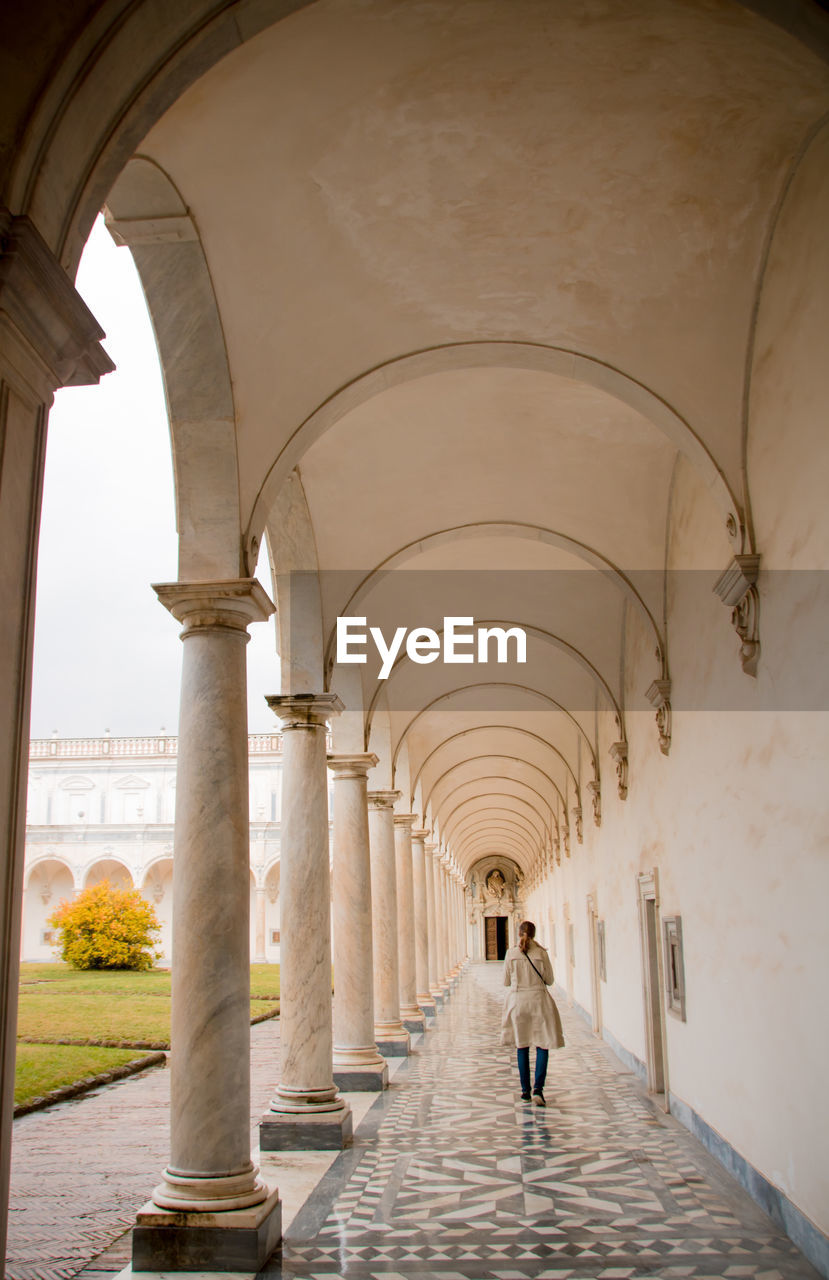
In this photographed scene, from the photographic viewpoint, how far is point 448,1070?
14.6 metres

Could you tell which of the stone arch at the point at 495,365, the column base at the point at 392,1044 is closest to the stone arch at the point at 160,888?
the column base at the point at 392,1044

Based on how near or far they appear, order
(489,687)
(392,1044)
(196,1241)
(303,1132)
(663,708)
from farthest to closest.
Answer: (489,687) → (392,1044) → (663,708) → (303,1132) → (196,1241)

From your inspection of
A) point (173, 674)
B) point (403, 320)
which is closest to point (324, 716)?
point (403, 320)

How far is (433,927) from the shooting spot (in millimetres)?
28000

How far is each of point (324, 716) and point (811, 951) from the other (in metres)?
5.19

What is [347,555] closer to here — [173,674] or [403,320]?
[403,320]

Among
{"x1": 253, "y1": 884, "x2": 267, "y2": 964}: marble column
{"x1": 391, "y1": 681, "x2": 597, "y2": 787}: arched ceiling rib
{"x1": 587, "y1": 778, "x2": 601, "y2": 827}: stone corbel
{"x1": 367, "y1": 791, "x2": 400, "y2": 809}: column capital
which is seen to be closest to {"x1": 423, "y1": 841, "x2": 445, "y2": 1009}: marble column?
{"x1": 391, "y1": 681, "x2": 597, "y2": 787}: arched ceiling rib

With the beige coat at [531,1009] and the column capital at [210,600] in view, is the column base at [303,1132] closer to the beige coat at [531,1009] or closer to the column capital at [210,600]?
the beige coat at [531,1009]

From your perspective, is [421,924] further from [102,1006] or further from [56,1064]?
[56,1064]

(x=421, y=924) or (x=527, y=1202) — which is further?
(x=421, y=924)

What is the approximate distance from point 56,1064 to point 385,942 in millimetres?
5196

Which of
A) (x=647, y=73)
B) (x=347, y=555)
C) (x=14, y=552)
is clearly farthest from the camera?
(x=347, y=555)

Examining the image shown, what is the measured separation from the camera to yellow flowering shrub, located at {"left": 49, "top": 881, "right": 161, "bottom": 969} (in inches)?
1463

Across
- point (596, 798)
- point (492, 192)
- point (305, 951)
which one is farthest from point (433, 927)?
point (492, 192)
